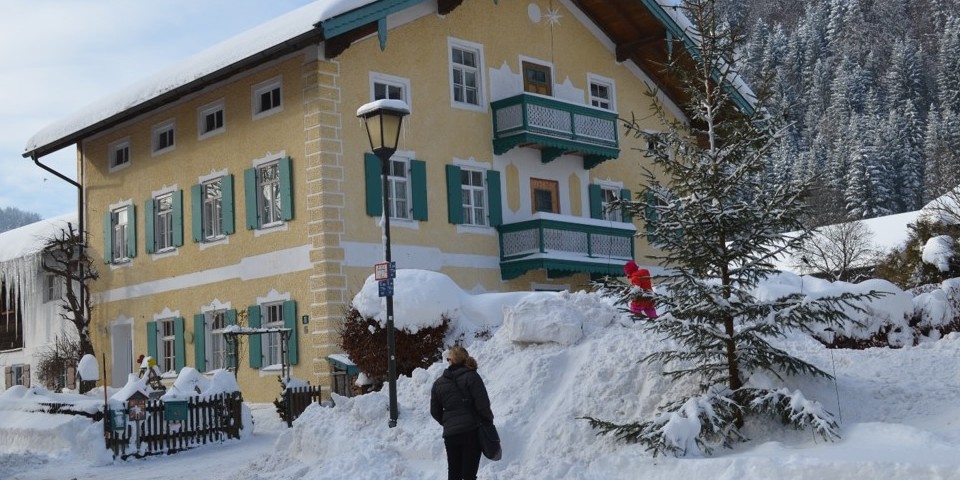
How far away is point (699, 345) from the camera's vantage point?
1118 centimetres

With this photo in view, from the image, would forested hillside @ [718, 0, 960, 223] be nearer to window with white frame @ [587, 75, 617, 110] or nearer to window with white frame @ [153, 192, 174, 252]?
window with white frame @ [587, 75, 617, 110]

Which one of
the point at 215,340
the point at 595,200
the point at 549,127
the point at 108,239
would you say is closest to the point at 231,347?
the point at 215,340

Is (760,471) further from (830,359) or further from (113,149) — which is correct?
(113,149)

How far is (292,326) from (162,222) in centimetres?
679

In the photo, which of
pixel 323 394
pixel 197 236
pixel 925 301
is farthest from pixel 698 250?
pixel 197 236

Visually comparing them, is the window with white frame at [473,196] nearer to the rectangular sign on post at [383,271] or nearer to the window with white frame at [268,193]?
the window with white frame at [268,193]

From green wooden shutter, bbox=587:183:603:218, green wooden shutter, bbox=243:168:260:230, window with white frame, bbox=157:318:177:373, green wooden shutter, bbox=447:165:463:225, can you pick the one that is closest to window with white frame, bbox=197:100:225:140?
green wooden shutter, bbox=243:168:260:230

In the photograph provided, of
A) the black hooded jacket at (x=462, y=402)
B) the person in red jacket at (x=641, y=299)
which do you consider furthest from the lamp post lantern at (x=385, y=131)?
the black hooded jacket at (x=462, y=402)

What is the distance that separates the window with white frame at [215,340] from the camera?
2539cm

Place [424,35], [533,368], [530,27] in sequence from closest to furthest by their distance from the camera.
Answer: [533,368]
[424,35]
[530,27]

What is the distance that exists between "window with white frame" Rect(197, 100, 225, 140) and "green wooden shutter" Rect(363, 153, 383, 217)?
446 centimetres

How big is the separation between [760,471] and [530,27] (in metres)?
20.0

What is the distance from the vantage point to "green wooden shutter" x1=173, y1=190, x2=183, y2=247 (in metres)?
26.9

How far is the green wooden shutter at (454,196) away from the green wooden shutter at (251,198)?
14.6 ft
